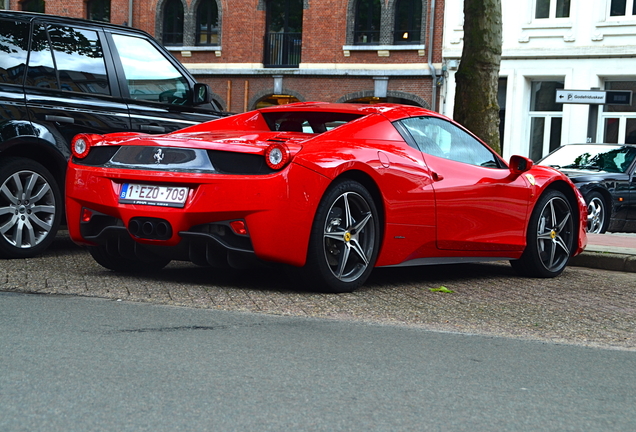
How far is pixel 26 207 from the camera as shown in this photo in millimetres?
7891

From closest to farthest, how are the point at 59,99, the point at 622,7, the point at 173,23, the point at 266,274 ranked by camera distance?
the point at 266,274, the point at 59,99, the point at 622,7, the point at 173,23

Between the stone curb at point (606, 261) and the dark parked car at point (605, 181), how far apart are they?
17.6 feet

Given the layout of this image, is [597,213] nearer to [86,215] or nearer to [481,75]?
[481,75]

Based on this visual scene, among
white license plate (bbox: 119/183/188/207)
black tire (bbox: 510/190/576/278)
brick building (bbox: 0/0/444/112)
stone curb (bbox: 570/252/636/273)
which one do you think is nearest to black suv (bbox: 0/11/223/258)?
white license plate (bbox: 119/183/188/207)

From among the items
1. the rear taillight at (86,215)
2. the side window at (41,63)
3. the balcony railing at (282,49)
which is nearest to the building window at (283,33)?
the balcony railing at (282,49)

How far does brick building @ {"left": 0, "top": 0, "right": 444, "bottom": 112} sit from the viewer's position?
103ft

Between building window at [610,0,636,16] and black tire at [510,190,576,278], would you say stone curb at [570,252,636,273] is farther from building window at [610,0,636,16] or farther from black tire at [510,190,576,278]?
building window at [610,0,636,16]

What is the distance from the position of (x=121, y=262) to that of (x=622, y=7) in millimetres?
24093

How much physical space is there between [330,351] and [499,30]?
9545 mm

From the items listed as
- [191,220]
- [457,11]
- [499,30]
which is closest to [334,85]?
[457,11]

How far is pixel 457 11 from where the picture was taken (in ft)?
100.0

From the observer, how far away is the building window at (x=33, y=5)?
3741cm

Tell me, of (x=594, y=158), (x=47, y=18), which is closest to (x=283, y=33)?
(x=594, y=158)

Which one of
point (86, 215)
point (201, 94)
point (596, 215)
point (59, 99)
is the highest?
point (201, 94)
